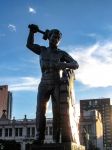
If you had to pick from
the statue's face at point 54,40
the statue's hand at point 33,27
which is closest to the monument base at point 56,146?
the statue's face at point 54,40

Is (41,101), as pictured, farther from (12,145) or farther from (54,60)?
(12,145)

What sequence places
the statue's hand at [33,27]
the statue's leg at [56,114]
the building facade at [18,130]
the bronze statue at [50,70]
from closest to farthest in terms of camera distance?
the statue's leg at [56,114] → the bronze statue at [50,70] → the statue's hand at [33,27] → the building facade at [18,130]

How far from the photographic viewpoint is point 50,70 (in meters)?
7.73

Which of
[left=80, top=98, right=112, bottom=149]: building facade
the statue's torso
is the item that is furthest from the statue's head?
[left=80, top=98, right=112, bottom=149]: building facade

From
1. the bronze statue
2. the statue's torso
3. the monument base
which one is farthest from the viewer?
the statue's torso

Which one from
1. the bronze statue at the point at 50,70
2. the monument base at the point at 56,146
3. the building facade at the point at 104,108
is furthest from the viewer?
the building facade at the point at 104,108

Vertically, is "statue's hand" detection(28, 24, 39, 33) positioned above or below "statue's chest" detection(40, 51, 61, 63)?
above

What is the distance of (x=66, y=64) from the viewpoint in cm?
773

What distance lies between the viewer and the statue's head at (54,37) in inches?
308

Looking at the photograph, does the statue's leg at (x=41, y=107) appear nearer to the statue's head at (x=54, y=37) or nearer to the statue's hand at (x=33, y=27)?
the statue's head at (x=54, y=37)

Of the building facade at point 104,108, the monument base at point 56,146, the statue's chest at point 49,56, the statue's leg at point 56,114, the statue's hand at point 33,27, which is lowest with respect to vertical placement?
the monument base at point 56,146

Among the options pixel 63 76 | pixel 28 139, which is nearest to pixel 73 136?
pixel 63 76

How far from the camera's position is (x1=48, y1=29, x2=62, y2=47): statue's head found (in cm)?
783

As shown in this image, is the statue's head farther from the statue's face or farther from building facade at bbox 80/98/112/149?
building facade at bbox 80/98/112/149
